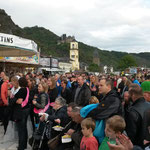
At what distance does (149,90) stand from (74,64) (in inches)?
4356

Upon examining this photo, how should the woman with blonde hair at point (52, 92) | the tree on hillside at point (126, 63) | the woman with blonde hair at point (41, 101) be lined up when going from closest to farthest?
the woman with blonde hair at point (41, 101)
the woman with blonde hair at point (52, 92)
the tree on hillside at point (126, 63)

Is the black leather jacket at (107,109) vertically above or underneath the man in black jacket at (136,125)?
above

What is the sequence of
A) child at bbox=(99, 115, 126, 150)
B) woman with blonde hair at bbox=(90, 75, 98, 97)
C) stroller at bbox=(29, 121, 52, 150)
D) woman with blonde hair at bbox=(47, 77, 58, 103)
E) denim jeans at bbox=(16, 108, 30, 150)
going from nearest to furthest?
1. child at bbox=(99, 115, 126, 150)
2. stroller at bbox=(29, 121, 52, 150)
3. denim jeans at bbox=(16, 108, 30, 150)
4. woman with blonde hair at bbox=(47, 77, 58, 103)
5. woman with blonde hair at bbox=(90, 75, 98, 97)

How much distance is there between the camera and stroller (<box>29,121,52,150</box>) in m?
4.26

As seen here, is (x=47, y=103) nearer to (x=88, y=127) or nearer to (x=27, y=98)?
(x=27, y=98)

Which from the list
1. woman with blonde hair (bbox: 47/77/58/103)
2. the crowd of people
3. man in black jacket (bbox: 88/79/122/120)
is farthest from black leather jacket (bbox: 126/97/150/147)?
woman with blonde hair (bbox: 47/77/58/103)

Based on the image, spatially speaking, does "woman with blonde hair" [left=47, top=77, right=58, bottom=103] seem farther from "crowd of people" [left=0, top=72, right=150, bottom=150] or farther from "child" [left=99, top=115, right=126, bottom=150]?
"child" [left=99, top=115, right=126, bottom=150]

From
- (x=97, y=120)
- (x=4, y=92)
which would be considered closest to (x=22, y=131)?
(x=4, y=92)

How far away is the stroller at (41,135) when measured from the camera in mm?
4258

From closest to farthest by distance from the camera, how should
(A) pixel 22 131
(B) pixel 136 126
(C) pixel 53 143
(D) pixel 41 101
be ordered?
1. (B) pixel 136 126
2. (C) pixel 53 143
3. (A) pixel 22 131
4. (D) pixel 41 101

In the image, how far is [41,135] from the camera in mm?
4516

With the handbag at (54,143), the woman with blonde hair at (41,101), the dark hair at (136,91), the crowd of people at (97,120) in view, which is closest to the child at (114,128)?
the crowd of people at (97,120)

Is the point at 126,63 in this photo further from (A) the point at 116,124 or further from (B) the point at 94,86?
(A) the point at 116,124

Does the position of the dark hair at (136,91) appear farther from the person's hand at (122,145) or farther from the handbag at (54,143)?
the handbag at (54,143)
